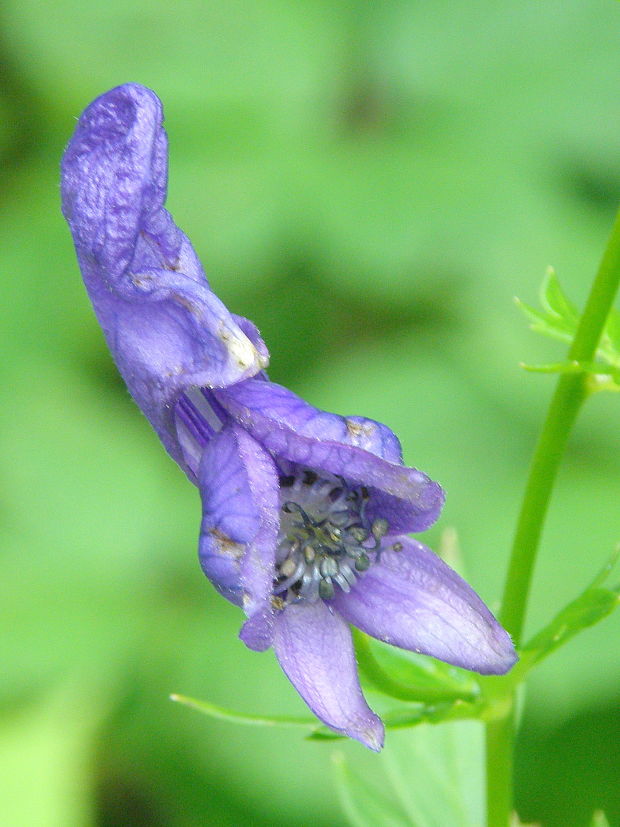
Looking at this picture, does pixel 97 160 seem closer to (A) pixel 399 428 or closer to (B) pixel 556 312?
(B) pixel 556 312

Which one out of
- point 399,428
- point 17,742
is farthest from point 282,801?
point 399,428

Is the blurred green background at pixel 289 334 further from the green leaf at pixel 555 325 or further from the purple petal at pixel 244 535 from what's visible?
the purple petal at pixel 244 535

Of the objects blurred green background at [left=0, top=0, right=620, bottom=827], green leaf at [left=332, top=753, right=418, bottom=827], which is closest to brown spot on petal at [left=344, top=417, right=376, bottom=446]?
green leaf at [left=332, top=753, right=418, bottom=827]

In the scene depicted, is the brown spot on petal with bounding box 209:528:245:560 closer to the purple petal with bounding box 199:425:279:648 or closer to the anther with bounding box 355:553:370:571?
the purple petal with bounding box 199:425:279:648

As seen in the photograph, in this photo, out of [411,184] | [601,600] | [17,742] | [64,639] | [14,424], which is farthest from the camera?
[411,184]

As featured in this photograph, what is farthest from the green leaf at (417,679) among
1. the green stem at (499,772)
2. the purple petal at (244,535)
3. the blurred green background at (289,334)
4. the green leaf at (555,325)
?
the blurred green background at (289,334)
